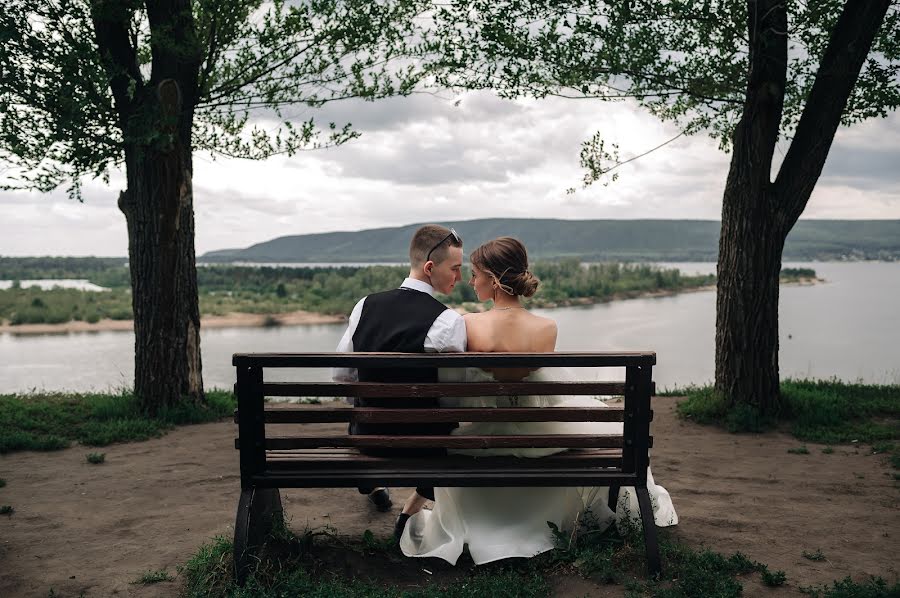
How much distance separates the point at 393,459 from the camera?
13.6 ft

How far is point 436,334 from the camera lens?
4.00 m

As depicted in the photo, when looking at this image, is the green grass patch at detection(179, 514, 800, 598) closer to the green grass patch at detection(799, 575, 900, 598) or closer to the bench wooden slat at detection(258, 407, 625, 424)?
the green grass patch at detection(799, 575, 900, 598)

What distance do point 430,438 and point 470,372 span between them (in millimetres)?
405

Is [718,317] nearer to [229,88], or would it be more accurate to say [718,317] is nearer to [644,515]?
[644,515]

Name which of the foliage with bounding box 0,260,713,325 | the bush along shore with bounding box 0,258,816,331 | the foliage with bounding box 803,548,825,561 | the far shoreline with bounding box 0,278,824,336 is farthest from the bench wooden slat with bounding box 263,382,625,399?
the foliage with bounding box 0,260,713,325

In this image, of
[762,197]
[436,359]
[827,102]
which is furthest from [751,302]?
[436,359]

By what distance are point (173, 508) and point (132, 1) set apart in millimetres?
5564

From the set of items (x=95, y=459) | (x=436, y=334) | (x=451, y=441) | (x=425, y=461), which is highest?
(x=436, y=334)

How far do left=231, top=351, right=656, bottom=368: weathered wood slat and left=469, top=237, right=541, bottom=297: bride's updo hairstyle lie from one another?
515mm

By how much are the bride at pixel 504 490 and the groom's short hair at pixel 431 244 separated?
7.0 inches

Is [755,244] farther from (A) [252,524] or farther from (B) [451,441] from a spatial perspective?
(A) [252,524]

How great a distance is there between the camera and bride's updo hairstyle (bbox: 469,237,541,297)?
417 cm

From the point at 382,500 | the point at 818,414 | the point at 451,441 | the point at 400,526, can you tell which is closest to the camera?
the point at 451,441

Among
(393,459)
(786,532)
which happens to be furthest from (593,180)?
(393,459)
